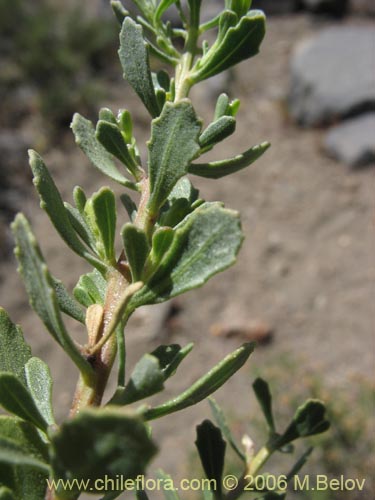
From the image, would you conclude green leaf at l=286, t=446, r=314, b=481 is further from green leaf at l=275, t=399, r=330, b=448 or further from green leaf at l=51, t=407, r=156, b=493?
green leaf at l=51, t=407, r=156, b=493

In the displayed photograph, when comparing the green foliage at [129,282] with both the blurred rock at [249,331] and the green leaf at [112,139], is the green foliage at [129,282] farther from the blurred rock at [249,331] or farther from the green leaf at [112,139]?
the blurred rock at [249,331]

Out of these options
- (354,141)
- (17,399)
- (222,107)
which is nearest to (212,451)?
(17,399)

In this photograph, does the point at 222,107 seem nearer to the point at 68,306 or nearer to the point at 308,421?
the point at 68,306

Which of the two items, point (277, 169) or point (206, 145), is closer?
point (206, 145)

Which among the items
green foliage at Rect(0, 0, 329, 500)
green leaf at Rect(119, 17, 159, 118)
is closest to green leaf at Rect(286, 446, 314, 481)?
green foliage at Rect(0, 0, 329, 500)

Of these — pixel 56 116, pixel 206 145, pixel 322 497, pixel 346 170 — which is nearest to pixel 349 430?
pixel 322 497

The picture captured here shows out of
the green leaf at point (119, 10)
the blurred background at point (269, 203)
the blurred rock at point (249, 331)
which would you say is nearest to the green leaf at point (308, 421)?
the green leaf at point (119, 10)

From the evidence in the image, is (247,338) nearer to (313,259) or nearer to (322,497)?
(313,259)

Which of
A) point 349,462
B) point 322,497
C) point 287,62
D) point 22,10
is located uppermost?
point 22,10
